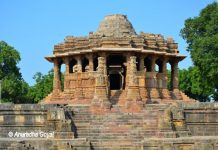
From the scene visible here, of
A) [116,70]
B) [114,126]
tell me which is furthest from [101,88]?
[116,70]

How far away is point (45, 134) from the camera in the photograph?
18.4 meters

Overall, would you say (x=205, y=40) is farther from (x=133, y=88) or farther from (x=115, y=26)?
(x=133, y=88)

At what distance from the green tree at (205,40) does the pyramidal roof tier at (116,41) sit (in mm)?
2039

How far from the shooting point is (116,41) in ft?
75.0

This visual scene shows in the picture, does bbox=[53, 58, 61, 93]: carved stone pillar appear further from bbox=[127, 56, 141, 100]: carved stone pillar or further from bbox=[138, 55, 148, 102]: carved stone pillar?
bbox=[127, 56, 141, 100]: carved stone pillar

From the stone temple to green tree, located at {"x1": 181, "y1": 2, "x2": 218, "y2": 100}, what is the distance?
72.3 inches

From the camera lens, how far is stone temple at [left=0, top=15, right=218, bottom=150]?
1742cm

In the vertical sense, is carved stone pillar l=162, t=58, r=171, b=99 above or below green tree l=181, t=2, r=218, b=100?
below

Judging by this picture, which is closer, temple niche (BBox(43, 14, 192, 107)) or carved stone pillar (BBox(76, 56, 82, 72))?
temple niche (BBox(43, 14, 192, 107))

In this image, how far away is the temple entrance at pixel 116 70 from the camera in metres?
25.1

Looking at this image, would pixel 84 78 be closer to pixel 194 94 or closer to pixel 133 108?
pixel 133 108

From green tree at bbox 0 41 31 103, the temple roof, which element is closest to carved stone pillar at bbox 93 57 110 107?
Result: the temple roof

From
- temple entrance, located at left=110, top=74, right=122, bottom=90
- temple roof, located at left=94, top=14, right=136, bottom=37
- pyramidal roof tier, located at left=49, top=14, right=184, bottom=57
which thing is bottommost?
temple entrance, located at left=110, top=74, right=122, bottom=90

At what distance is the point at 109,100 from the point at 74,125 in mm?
3476
